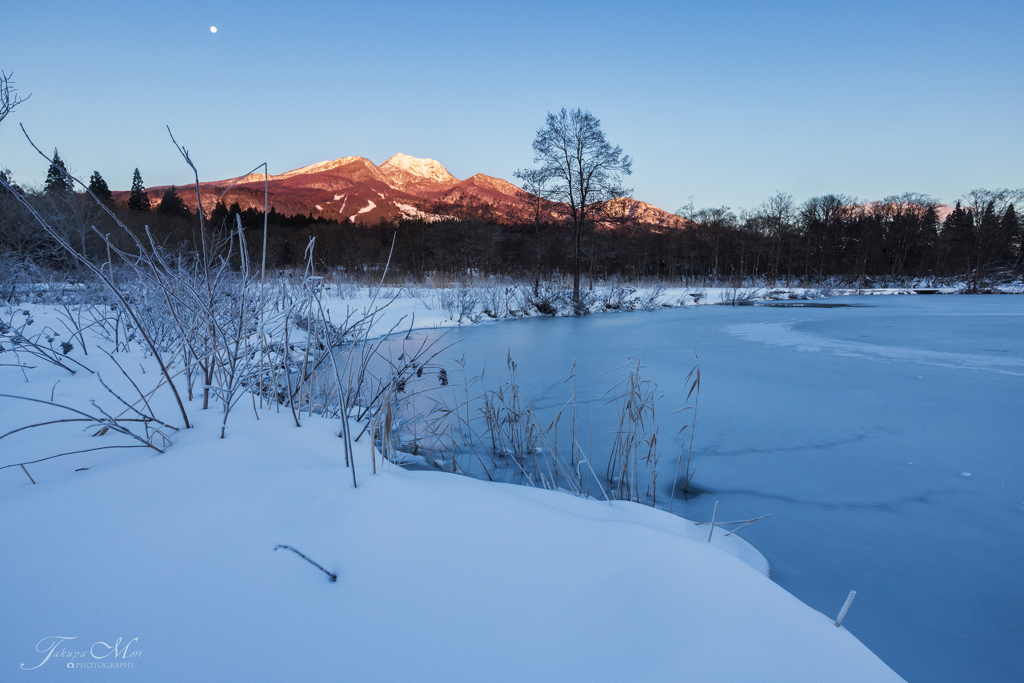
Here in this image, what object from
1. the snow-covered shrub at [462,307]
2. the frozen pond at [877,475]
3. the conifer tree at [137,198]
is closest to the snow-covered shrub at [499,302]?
the snow-covered shrub at [462,307]

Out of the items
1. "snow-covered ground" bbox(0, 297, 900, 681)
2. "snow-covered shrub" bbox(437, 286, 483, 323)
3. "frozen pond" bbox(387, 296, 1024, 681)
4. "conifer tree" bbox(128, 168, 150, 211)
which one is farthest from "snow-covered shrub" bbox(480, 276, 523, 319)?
"conifer tree" bbox(128, 168, 150, 211)

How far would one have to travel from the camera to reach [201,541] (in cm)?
89

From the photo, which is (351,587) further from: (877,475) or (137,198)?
(137,198)

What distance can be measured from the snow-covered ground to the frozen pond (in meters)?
0.72

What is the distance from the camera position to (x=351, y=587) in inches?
32.7

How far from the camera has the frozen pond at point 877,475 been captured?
4.42 feet

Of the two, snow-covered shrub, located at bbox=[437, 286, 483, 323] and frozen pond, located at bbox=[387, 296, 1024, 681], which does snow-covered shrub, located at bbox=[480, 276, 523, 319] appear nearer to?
snow-covered shrub, located at bbox=[437, 286, 483, 323]

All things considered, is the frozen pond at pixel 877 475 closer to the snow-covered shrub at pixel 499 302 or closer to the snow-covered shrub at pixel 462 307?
the snow-covered shrub at pixel 462 307

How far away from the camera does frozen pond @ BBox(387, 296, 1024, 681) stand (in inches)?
53.0

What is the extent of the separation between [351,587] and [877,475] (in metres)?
2.72

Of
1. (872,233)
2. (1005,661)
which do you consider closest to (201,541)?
(1005,661)

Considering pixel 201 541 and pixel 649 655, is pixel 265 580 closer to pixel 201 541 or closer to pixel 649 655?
pixel 201 541

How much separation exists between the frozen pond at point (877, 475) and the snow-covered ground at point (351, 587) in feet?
2.37

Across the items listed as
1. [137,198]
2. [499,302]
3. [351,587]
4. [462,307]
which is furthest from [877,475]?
[137,198]
